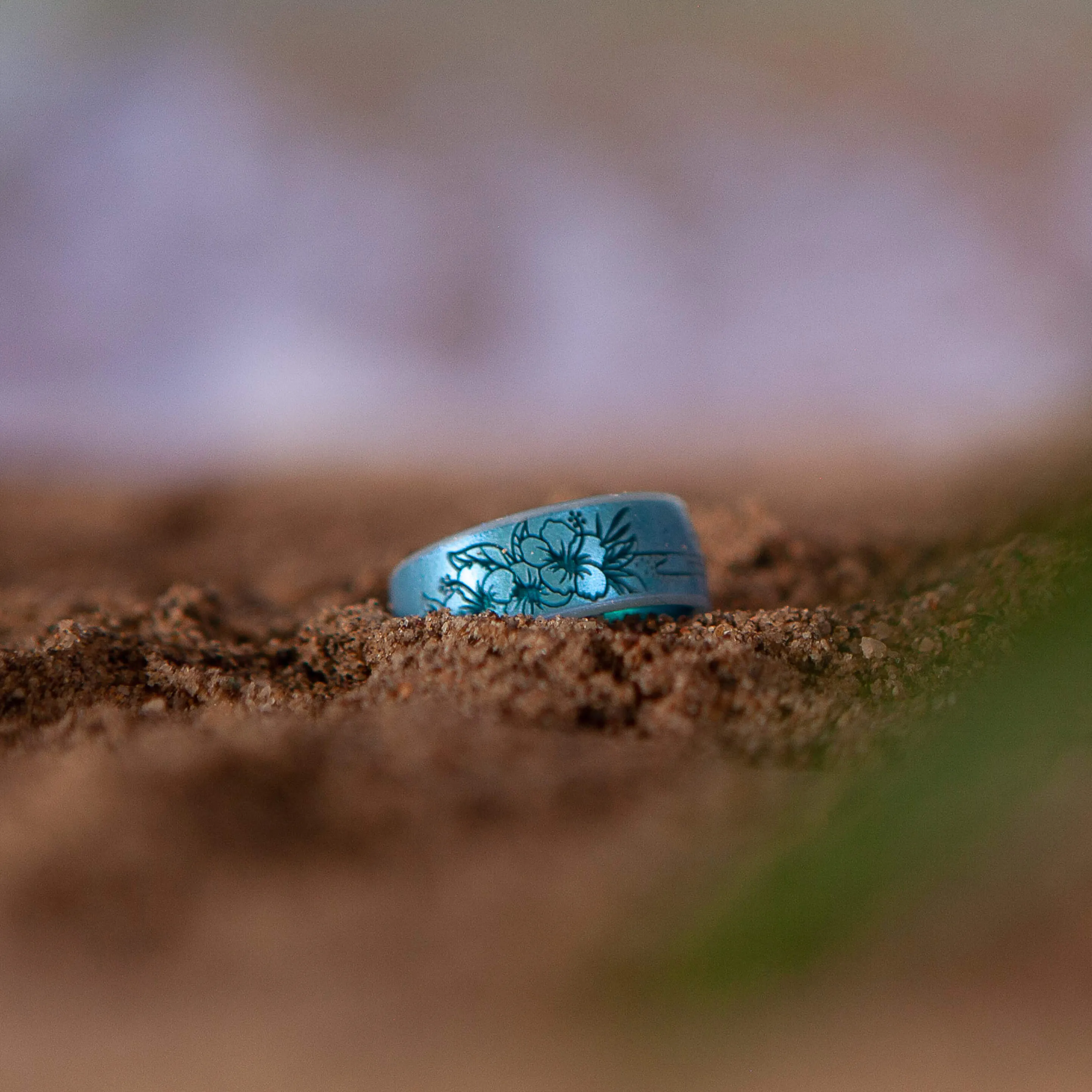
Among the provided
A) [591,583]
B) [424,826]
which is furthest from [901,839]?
[591,583]

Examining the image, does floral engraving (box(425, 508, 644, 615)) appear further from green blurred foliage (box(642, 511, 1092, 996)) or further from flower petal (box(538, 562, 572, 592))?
green blurred foliage (box(642, 511, 1092, 996))

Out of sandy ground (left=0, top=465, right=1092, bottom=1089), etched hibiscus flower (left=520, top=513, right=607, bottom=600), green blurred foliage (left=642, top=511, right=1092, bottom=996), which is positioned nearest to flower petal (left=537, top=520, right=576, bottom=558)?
etched hibiscus flower (left=520, top=513, right=607, bottom=600)

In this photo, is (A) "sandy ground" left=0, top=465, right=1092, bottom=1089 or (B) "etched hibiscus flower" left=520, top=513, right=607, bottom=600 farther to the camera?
(B) "etched hibiscus flower" left=520, top=513, right=607, bottom=600

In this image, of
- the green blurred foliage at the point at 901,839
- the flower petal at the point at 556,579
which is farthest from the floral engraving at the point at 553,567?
the green blurred foliage at the point at 901,839

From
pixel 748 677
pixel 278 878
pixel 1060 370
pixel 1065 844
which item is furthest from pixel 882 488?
pixel 278 878

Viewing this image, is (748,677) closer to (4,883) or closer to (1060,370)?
(4,883)

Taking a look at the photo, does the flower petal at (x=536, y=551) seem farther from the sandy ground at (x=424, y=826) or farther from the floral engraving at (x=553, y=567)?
the sandy ground at (x=424, y=826)

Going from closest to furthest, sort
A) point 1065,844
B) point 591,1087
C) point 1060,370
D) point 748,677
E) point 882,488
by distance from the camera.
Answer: point 591,1087 < point 1065,844 < point 748,677 < point 882,488 < point 1060,370

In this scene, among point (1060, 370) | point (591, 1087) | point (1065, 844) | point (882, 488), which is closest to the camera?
point (591, 1087)

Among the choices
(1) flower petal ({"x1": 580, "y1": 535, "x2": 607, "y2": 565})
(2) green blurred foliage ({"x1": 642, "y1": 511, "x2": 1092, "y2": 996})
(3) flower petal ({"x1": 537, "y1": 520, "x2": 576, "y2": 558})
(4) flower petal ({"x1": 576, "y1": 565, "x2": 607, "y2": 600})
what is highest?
(3) flower petal ({"x1": 537, "y1": 520, "x2": 576, "y2": 558})
